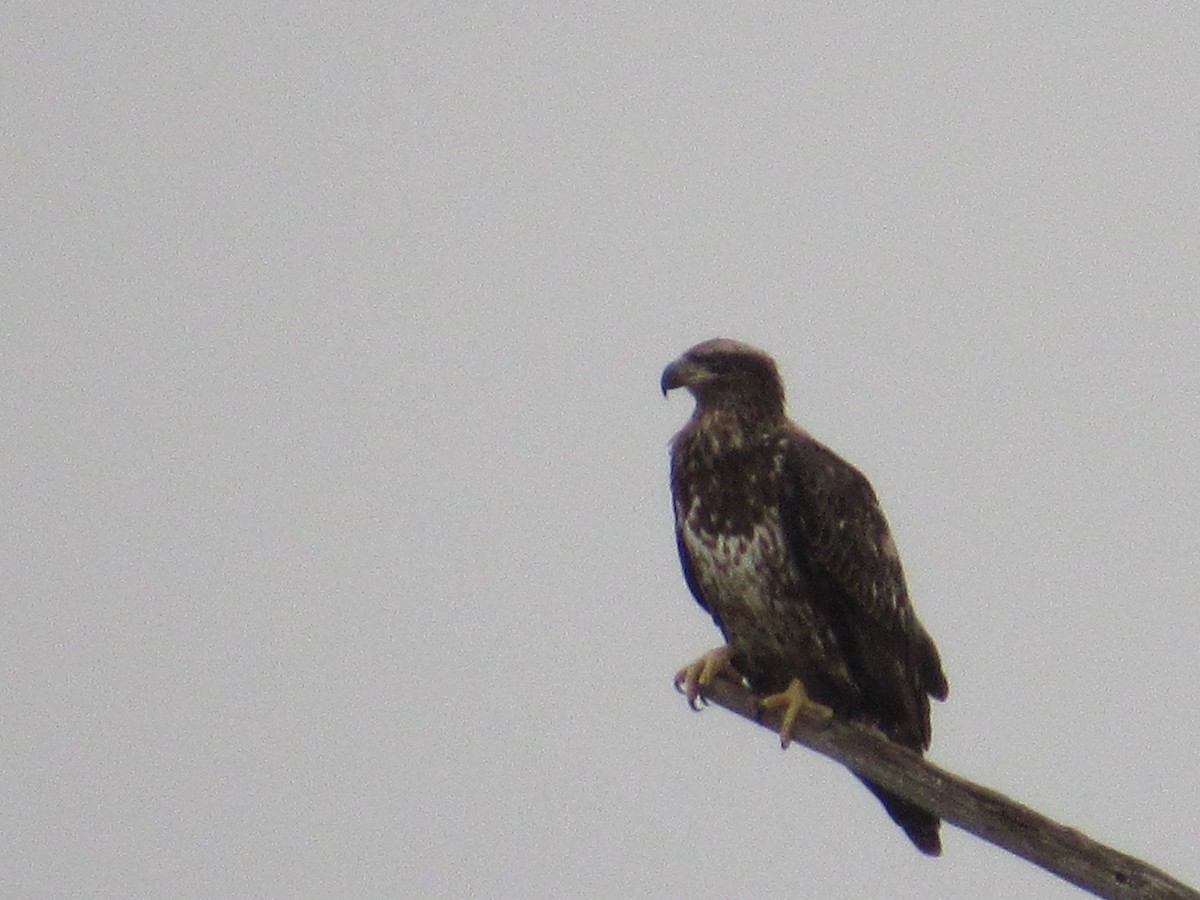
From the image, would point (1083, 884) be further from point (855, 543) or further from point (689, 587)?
point (689, 587)

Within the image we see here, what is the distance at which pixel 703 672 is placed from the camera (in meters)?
7.57

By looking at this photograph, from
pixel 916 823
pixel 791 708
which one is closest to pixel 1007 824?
pixel 791 708

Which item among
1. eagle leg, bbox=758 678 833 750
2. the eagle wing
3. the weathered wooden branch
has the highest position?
the eagle wing

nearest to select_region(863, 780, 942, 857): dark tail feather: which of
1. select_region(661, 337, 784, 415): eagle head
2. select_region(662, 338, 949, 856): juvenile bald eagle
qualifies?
select_region(662, 338, 949, 856): juvenile bald eagle

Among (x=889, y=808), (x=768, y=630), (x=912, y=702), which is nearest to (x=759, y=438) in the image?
(x=768, y=630)

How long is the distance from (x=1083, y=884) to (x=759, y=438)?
3.88 meters

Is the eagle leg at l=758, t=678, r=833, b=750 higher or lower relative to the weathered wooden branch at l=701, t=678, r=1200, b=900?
higher

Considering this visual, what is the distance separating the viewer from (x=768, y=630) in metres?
7.83

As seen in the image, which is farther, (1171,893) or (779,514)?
(779,514)

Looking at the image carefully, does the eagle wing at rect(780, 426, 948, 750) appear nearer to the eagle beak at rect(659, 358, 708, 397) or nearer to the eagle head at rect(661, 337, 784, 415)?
the eagle head at rect(661, 337, 784, 415)

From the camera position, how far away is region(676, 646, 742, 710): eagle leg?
7192 millimetres

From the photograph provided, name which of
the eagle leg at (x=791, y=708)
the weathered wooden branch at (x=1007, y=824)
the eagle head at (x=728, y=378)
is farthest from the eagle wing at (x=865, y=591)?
the weathered wooden branch at (x=1007, y=824)

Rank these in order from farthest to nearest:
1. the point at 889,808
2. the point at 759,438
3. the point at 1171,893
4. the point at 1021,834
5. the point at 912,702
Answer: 1. the point at 759,438
2. the point at 912,702
3. the point at 889,808
4. the point at 1021,834
5. the point at 1171,893

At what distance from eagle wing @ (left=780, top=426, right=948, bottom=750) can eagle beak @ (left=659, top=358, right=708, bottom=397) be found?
0.67m
